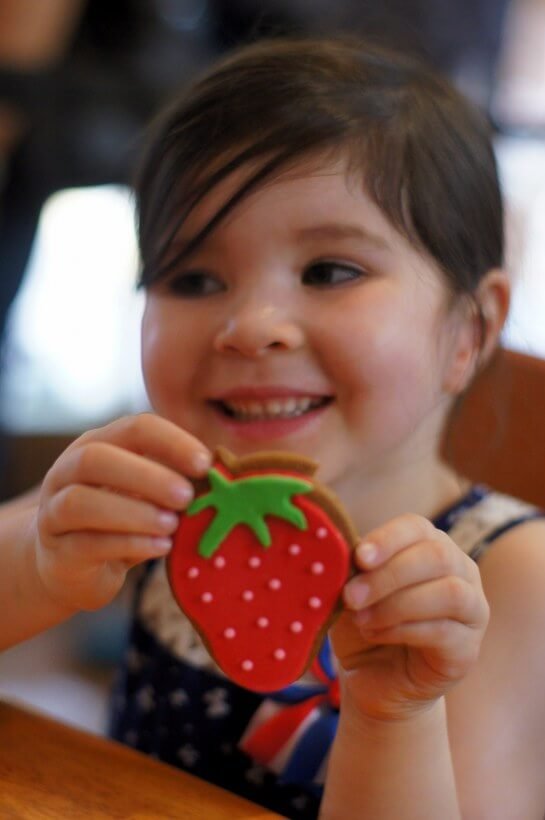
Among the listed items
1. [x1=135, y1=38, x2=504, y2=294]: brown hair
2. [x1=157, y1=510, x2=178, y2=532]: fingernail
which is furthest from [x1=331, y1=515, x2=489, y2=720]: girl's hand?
[x1=135, y1=38, x2=504, y2=294]: brown hair

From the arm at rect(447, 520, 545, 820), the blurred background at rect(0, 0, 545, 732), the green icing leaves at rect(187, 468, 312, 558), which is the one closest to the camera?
the green icing leaves at rect(187, 468, 312, 558)

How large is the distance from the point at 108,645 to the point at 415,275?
1746 millimetres

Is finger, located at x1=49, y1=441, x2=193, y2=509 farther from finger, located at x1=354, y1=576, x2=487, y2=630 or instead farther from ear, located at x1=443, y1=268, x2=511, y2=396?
ear, located at x1=443, y1=268, x2=511, y2=396

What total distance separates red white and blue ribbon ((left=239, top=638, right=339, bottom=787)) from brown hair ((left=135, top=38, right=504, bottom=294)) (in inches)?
13.6

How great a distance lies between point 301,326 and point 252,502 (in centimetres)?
26

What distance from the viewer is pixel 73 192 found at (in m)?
2.49

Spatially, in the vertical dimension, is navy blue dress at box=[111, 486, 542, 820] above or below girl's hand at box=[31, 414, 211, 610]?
below

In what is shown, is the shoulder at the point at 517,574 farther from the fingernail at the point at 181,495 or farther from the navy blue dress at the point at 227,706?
the fingernail at the point at 181,495

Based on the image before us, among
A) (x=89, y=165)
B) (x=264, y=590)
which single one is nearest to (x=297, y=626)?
(x=264, y=590)

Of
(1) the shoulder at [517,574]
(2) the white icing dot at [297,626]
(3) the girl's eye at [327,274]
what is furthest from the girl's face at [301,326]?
(2) the white icing dot at [297,626]

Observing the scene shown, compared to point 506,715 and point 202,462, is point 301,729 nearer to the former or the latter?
Result: point 506,715

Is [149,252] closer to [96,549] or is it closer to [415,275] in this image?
[415,275]

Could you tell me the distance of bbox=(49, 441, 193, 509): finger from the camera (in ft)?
1.84

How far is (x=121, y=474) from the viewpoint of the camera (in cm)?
58
